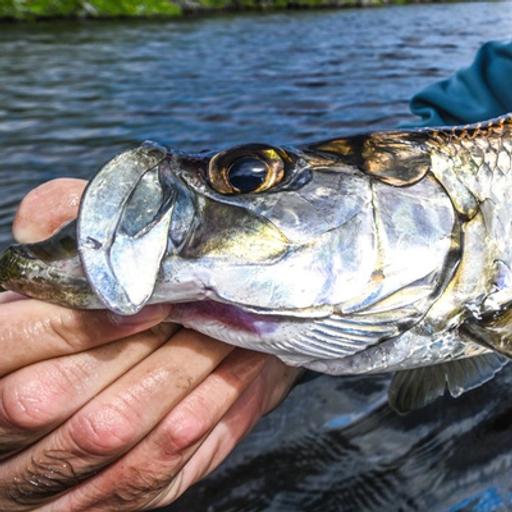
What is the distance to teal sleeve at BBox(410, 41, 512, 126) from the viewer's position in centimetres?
402

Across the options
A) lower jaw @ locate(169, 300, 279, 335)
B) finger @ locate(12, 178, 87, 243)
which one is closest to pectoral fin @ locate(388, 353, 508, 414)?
lower jaw @ locate(169, 300, 279, 335)

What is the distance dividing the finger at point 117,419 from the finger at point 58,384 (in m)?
0.03

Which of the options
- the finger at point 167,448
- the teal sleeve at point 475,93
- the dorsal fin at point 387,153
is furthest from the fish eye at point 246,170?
the teal sleeve at point 475,93

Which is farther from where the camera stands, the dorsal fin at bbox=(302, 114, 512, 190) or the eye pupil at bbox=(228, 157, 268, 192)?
the dorsal fin at bbox=(302, 114, 512, 190)

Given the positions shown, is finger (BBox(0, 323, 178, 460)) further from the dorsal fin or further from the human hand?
the dorsal fin

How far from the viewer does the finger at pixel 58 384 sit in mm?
1716

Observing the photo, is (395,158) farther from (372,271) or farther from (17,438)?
(17,438)

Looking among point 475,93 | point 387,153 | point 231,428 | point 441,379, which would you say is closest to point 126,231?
point 387,153

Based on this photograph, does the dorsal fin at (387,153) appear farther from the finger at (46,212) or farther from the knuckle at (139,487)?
the knuckle at (139,487)

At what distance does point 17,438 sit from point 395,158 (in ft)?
4.04

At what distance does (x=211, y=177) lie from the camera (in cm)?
162

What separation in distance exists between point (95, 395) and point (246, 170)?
0.69m

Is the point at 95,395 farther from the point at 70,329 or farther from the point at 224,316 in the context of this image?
the point at 224,316

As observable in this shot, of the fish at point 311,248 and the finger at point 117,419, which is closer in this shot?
the fish at point 311,248
